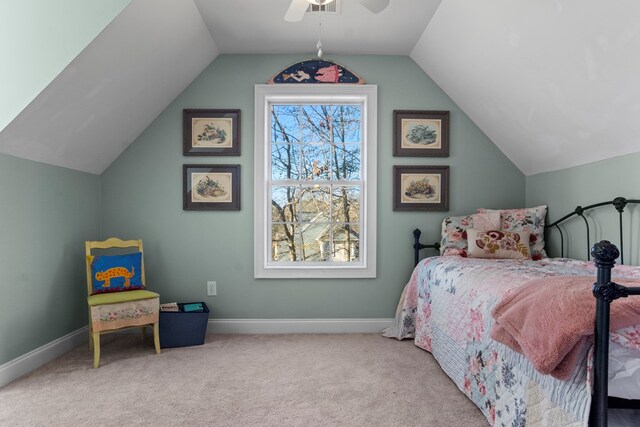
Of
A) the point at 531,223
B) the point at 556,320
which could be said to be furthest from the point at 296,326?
the point at 556,320

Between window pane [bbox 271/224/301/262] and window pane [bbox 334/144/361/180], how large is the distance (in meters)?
0.63

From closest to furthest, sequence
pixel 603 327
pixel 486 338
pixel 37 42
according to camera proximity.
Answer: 1. pixel 603 327
2. pixel 486 338
3. pixel 37 42

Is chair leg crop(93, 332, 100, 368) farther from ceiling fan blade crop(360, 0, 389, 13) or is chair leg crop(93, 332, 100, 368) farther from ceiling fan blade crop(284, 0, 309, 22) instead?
ceiling fan blade crop(360, 0, 389, 13)

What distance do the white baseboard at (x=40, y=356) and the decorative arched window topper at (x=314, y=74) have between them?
8.37 feet

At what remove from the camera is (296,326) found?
3.42 m

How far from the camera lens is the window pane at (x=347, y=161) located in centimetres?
360

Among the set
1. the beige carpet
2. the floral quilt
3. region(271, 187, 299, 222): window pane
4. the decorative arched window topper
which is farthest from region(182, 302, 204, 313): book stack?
the decorative arched window topper

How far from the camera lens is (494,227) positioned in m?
3.14

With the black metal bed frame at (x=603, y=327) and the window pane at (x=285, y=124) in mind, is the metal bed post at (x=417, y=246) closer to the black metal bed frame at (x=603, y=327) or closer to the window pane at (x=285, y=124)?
the window pane at (x=285, y=124)

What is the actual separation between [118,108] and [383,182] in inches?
Answer: 85.0

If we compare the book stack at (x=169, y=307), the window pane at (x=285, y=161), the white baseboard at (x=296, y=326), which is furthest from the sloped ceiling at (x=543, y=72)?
the book stack at (x=169, y=307)

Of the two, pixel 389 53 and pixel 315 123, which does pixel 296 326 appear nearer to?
pixel 315 123

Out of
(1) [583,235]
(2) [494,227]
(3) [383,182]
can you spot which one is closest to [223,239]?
(3) [383,182]

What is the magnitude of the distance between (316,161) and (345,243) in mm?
785
